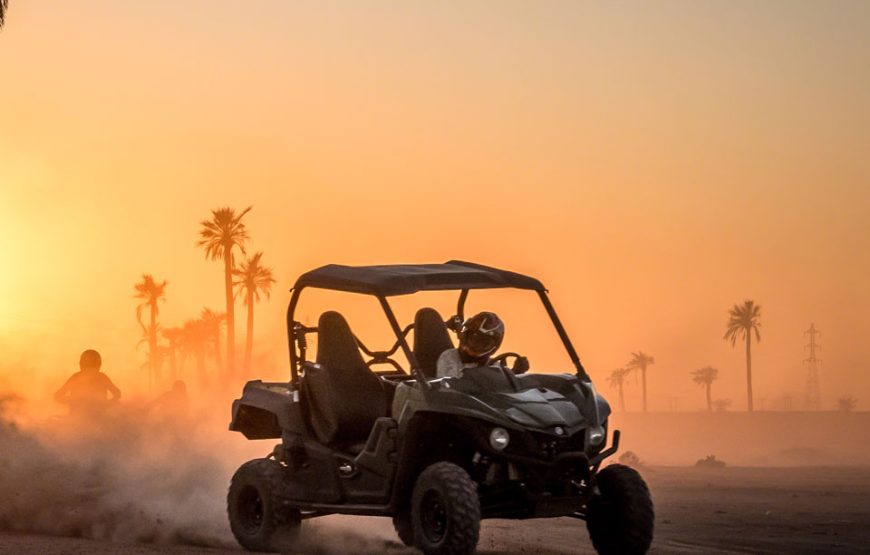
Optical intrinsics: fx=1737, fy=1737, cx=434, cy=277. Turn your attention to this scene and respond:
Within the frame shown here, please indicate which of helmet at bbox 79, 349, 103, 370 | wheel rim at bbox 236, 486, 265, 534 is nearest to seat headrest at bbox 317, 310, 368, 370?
wheel rim at bbox 236, 486, 265, 534

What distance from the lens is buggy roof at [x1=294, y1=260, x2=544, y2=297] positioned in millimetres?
15789

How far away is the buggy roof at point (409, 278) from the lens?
1579cm

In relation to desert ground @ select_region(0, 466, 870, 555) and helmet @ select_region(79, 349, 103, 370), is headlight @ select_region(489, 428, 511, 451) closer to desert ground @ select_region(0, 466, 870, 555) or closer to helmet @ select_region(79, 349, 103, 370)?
desert ground @ select_region(0, 466, 870, 555)

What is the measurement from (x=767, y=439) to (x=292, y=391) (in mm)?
157507

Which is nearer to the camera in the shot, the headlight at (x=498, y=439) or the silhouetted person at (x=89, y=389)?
the headlight at (x=498, y=439)

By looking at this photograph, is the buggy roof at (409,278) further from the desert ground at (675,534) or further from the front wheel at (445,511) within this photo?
the desert ground at (675,534)

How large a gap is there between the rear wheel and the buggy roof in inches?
79.3

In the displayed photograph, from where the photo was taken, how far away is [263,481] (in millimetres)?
17484

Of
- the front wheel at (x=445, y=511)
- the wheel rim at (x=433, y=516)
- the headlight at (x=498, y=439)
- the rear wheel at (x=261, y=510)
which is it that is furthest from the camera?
the rear wheel at (x=261, y=510)

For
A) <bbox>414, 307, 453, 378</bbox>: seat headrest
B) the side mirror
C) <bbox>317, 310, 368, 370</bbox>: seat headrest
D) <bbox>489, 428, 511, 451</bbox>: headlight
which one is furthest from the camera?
<bbox>414, 307, 453, 378</bbox>: seat headrest

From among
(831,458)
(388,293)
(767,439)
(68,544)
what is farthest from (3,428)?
(767,439)

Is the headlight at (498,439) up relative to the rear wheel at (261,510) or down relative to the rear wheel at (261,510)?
up

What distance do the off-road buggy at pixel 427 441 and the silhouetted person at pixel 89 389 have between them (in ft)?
27.2

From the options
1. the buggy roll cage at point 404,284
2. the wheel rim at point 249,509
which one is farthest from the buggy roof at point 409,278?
the wheel rim at point 249,509
